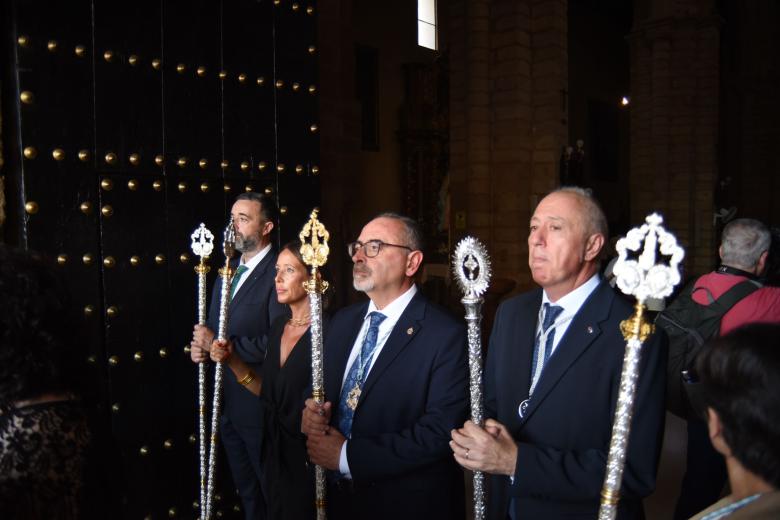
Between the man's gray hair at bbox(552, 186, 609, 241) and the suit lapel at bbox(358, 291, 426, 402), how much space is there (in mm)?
Answer: 772

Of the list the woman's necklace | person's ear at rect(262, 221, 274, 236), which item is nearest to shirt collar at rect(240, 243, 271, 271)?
person's ear at rect(262, 221, 274, 236)

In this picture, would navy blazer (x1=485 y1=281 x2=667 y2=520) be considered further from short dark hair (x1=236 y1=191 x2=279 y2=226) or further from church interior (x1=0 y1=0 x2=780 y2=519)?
short dark hair (x1=236 y1=191 x2=279 y2=226)

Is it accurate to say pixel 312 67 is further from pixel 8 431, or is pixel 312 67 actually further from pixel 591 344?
pixel 8 431

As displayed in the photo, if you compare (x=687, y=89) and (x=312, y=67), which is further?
(x=687, y=89)

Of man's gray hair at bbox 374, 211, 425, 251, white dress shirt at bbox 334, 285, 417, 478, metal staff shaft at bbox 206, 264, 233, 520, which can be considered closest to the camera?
white dress shirt at bbox 334, 285, 417, 478

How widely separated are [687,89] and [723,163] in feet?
24.7

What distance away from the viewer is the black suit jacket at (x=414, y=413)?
8.23 ft

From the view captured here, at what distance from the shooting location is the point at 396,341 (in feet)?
8.74

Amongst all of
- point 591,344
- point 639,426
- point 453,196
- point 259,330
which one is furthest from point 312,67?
point 453,196

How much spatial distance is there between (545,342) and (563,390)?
0.78ft

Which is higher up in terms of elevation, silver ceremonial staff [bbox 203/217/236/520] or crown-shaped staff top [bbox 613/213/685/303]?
crown-shaped staff top [bbox 613/213/685/303]

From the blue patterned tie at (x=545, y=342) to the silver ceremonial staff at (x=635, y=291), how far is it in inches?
27.8

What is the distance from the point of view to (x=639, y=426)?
206cm

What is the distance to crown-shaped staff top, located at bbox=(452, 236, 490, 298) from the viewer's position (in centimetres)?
200
